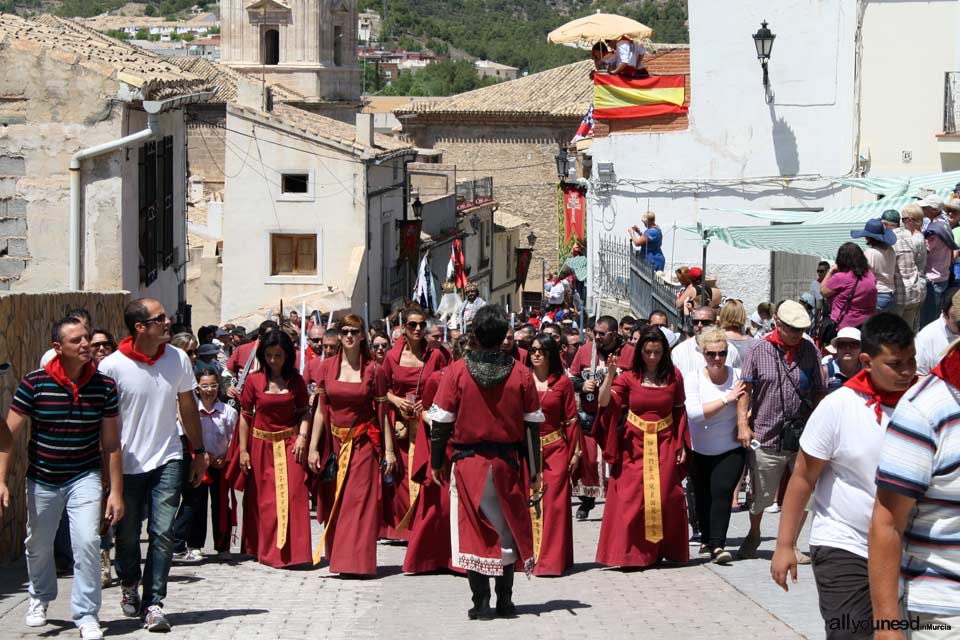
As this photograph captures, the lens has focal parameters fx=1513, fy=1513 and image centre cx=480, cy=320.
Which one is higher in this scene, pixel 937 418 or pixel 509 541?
pixel 937 418

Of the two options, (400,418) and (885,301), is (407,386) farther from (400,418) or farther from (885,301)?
(885,301)

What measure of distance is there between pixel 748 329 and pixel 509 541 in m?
6.78

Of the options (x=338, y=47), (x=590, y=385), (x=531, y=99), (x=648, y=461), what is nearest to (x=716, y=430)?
(x=648, y=461)

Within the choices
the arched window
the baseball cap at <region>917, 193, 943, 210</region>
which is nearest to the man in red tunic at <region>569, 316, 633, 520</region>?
the baseball cap at <region>917, 193, 943, 210</region>

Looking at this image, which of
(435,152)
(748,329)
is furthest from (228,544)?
(435,152)

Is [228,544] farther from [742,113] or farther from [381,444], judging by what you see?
[742,113]

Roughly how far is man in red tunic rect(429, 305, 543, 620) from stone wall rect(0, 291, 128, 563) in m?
2.98

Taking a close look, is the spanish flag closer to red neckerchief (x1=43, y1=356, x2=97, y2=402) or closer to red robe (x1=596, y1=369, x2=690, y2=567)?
red robe (x1=596, y1=369, x2=690, y2=567)

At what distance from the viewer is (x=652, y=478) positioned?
10352mm

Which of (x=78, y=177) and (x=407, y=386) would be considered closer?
(x=407, y=386)

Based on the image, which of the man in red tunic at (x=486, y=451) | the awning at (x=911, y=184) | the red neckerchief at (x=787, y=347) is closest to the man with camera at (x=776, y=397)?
the red neckerchief at (x=787, y=347)

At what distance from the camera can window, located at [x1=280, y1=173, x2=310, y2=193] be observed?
42250mm

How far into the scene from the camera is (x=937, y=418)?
4836 millimetres

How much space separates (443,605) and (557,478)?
1.62 metres
